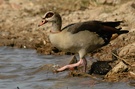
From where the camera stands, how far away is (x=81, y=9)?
14.8 m

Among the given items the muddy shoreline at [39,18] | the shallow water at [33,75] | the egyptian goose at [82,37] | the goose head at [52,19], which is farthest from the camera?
the muddy shoreline at [39,18]

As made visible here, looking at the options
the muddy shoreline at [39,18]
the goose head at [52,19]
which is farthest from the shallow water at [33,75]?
the goose head at [52,19]

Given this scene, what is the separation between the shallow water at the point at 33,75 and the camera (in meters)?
9.09

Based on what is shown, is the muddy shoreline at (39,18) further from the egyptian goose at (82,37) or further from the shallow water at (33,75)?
the egyptian goose at (82,37)

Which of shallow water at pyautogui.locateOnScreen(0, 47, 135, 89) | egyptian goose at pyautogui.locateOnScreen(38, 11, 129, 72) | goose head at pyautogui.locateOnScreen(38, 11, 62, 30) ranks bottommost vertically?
shallow water at pyautogui.locateOnScreen(0, 47, 135, 89)

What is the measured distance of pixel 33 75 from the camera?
1024cm

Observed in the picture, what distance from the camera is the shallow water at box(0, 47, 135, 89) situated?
29.8 feet

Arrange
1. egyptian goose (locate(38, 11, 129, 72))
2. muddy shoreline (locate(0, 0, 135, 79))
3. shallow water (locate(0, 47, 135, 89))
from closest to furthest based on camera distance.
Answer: shallow water (locate(0, 47, 135, 89)) → egyptian goose (locate(38, 11, 129, 72)) → muddy shoreline (locate(0, 0, 135, 79))

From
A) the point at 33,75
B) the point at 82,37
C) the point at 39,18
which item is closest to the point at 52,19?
the point at 82,37

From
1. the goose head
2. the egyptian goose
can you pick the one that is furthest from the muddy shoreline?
the goose head

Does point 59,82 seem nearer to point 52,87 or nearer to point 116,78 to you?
point 52,87

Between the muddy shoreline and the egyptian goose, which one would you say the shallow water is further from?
the egyptian goose

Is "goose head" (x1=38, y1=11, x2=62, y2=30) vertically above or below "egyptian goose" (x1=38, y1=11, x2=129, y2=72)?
above

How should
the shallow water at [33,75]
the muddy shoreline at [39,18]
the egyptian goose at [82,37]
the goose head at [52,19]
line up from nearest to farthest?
1. the shallow water at [33,75]
2. the egyptian goose at [82,37]
3. the goose head at [52,19]
4. the muddy shoreline at [39,18]
